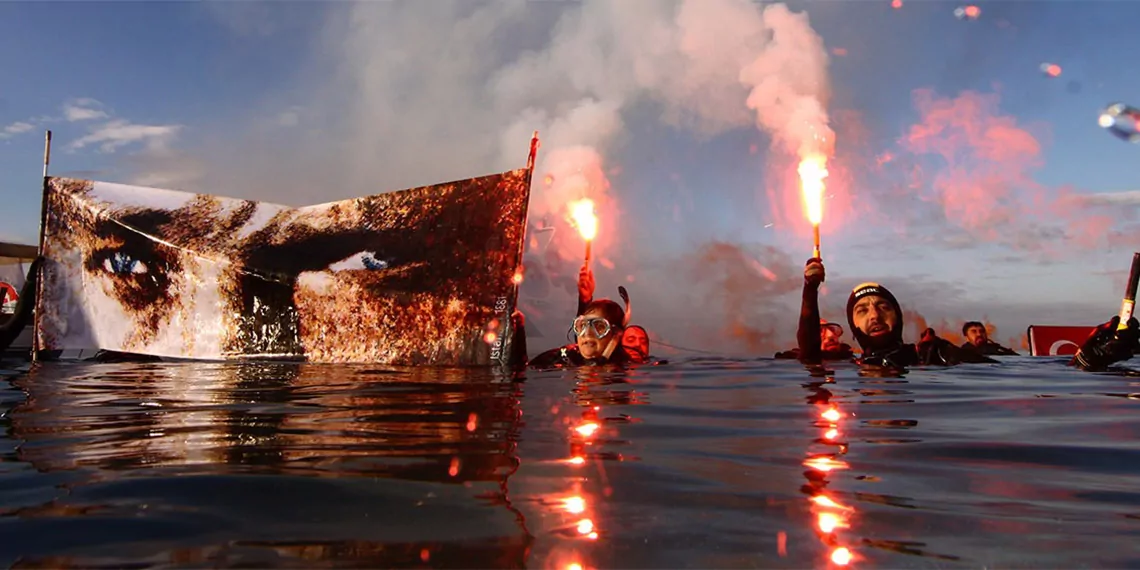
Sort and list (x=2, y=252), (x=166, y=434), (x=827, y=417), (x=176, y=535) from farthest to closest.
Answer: (x=2, y=252) < (x=827, y=417) < (x=166, y=434) < (x=176, y=535)

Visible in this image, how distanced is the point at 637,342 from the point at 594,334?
2.34m

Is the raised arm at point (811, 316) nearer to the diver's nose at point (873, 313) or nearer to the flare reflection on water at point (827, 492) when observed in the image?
the diver's nose at point (873, 313)

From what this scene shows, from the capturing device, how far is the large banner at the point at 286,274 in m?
10.7

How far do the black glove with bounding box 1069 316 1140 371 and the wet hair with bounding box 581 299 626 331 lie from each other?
622 centimetres

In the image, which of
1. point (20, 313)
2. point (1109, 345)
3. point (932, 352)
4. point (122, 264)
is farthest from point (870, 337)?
point (20, 313)

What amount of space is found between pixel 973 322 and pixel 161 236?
1646cm

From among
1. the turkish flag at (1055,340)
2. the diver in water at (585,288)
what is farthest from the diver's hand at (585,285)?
the turkish flag at (1055,340)

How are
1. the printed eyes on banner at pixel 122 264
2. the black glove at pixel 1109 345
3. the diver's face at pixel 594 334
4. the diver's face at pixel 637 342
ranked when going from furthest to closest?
the diver's face at pixel 637 342 → the printed eyes on banner at pixel 122 264 → the diver's face at pixel 594 334 → the black glove at pixel 1109 345

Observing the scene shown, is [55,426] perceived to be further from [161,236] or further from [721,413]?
[161,236]

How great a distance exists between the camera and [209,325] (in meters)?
11.7

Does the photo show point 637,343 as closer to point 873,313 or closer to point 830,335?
point 830,335

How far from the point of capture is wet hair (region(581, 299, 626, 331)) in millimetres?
11123

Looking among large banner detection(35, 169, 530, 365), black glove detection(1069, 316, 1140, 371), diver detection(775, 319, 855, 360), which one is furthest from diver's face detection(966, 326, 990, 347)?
large banner detection(35, 169, 530, 365)

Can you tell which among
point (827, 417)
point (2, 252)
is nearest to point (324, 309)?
point (827, 417)
